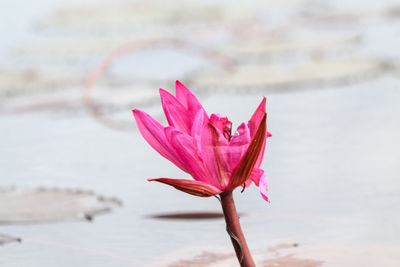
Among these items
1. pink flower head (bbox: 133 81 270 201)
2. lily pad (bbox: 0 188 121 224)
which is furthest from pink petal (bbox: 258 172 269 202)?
lily pad (bbox: 0 188 121 224)

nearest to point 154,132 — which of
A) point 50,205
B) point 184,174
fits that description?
point 50,205

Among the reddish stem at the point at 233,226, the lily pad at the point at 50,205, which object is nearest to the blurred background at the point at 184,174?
the lily pad at the point at 50,205

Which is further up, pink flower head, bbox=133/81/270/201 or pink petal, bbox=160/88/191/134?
pink petal, bbox=160/88/191/134

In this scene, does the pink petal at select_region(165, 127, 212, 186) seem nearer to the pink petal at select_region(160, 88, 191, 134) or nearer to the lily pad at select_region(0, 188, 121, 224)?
the pink petal at select_region(160, 88, 191, 134)

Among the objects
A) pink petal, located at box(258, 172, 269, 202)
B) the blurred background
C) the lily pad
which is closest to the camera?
pink petal, located at box(258, 172, 269, 202)

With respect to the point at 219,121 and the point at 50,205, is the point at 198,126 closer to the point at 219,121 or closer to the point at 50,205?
the point at 219,121

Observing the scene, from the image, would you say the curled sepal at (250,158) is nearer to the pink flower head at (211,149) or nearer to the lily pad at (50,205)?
the pink flower head at (211,149)

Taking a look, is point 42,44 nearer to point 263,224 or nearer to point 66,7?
point 66,7
